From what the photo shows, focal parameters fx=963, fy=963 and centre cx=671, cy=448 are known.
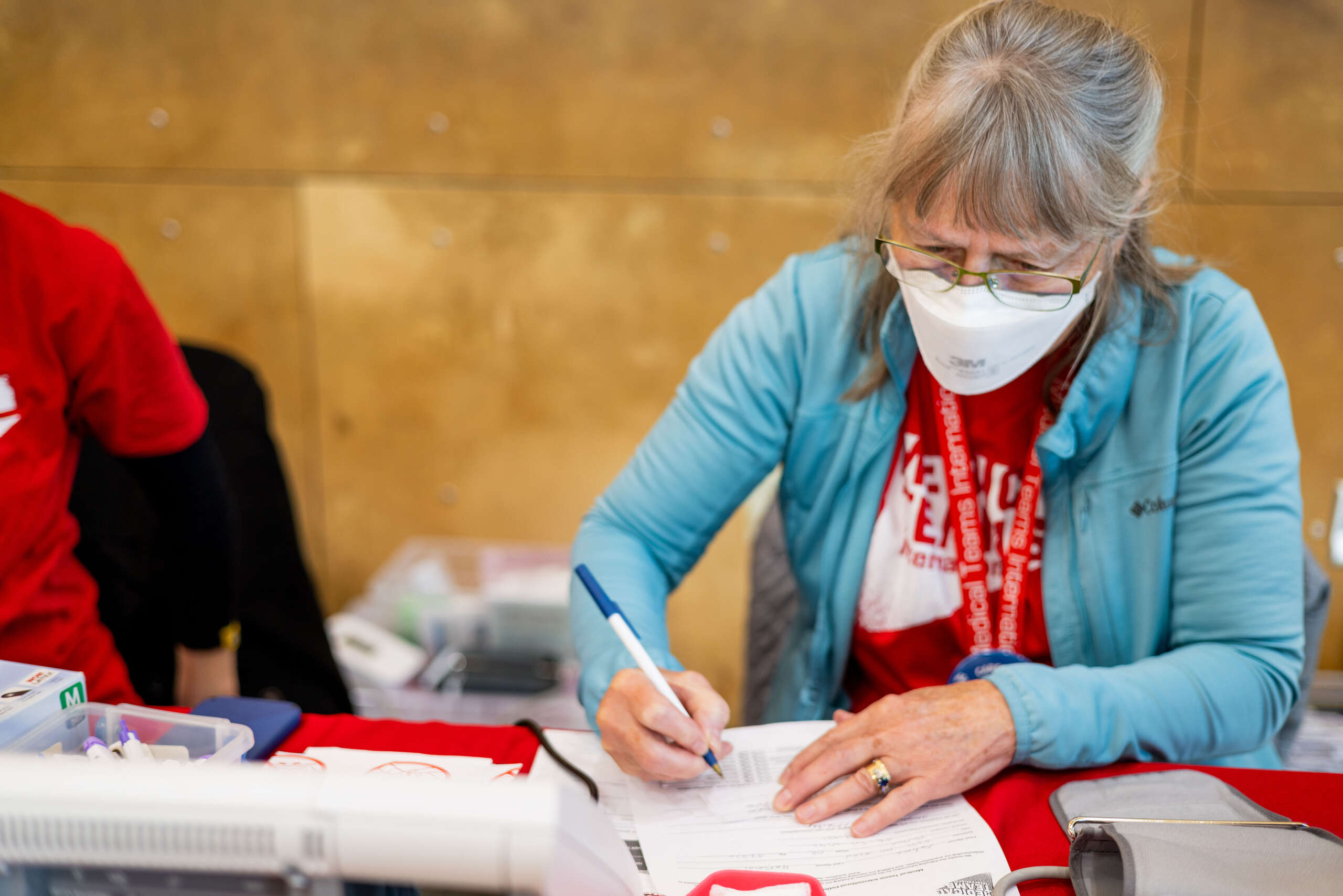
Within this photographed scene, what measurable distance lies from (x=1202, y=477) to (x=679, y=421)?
1.95 ft

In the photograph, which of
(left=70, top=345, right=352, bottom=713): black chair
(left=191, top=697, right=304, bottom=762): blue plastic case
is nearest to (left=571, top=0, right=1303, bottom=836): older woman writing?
(left=191, top=697, right=304, bottom=762): blue plastic case

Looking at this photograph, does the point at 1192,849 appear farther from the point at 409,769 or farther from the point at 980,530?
the point at 409,769

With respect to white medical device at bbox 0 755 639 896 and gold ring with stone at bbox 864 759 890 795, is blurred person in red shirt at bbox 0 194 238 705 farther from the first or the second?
gold ring with stone at bbox 864 759 890 795

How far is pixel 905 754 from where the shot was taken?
87cm

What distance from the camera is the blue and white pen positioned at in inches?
35.3

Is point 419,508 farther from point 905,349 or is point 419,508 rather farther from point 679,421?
point 905,349

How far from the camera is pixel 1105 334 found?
106 centimetres

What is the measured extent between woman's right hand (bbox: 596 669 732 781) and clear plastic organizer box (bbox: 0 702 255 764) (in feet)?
1.06

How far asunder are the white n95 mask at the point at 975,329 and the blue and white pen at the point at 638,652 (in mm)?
439

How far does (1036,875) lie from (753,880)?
0.22 metres

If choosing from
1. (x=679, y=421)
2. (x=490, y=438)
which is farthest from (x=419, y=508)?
(x=679, y=421)

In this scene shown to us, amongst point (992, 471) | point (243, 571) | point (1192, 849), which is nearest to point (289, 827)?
point (1192, 849)

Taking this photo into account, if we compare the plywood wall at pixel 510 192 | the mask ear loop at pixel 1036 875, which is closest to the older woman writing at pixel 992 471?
the mask ear loop at pixel 1036 875

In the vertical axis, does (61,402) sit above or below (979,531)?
above
